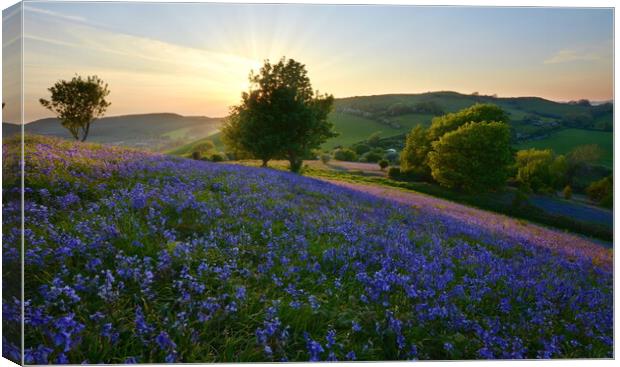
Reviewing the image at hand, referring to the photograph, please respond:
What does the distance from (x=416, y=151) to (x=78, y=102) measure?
5.18 m

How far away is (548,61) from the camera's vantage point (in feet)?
20.5

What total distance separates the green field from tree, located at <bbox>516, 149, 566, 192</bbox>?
103mm

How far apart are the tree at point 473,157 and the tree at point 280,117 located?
1987 mm

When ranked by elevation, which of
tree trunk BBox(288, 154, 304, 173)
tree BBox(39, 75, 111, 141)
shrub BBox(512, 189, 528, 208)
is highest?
tree BBox(39, 75, 111, 141)

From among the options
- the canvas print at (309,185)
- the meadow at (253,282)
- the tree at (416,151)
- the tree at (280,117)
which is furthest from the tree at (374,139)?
the meadow at (253,282)

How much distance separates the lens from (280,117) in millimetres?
9047

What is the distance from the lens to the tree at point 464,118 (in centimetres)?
645

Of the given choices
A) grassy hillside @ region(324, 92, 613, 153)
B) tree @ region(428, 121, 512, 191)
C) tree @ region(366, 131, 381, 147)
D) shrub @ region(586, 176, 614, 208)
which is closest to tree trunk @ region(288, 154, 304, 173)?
grassy hillside @ region(324, 92, 613, 153)

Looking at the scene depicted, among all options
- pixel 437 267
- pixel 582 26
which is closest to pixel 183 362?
pixel 437 267

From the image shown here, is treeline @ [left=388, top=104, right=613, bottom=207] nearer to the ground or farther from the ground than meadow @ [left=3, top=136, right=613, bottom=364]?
farther from the ground

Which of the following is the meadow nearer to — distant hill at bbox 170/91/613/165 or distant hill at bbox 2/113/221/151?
distant hill at bbox 2/113/221/151

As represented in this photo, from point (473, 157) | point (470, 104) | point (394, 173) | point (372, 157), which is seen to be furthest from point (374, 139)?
point (473, 157)

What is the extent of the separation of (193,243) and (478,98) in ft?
16.5

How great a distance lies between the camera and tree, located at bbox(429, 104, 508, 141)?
21.2 ft
